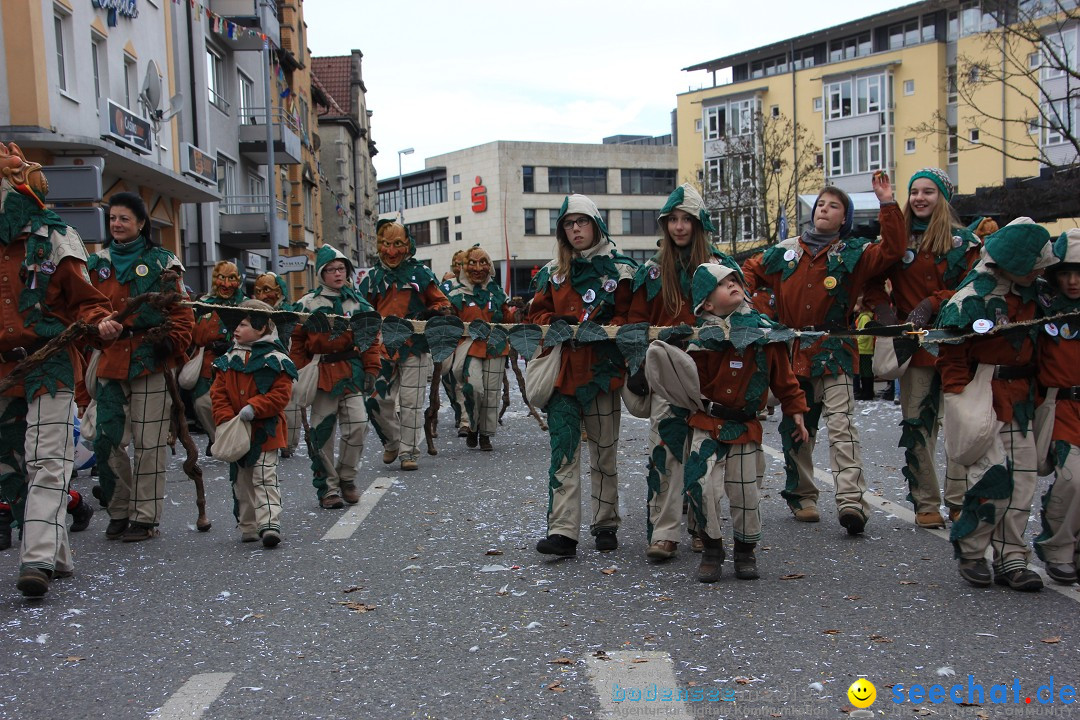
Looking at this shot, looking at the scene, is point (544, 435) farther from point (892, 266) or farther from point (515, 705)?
point (515, 705)

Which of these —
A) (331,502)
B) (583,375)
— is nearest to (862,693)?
(583,375)

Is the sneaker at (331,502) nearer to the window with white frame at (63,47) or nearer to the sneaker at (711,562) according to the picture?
the sneaker at (711,562)

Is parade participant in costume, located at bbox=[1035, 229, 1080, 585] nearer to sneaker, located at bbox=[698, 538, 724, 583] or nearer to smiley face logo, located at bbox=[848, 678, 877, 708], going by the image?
sneaker, located at bbox=[698, 538, 724, 583]

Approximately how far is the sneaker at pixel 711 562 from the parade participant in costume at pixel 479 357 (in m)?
6.07

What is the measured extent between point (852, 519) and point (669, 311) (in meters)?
1.74

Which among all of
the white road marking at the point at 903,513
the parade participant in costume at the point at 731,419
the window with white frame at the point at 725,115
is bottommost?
the white road marking at the point at 903,513

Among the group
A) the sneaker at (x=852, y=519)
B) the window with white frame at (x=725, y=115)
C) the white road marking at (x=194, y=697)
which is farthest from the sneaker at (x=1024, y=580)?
the window with white frame at (x=725, y=115)

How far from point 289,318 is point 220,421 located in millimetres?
837

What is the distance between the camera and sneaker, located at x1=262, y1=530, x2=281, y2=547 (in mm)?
7047

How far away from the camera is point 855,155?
204ft

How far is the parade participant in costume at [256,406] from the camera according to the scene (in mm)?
7277

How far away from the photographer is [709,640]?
15.6 ft

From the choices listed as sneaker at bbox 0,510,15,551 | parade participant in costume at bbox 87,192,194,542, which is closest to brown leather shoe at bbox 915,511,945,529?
parade participant in costume at bbox 87,192,194,542

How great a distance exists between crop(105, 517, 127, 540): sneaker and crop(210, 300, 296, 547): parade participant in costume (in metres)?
0.94
